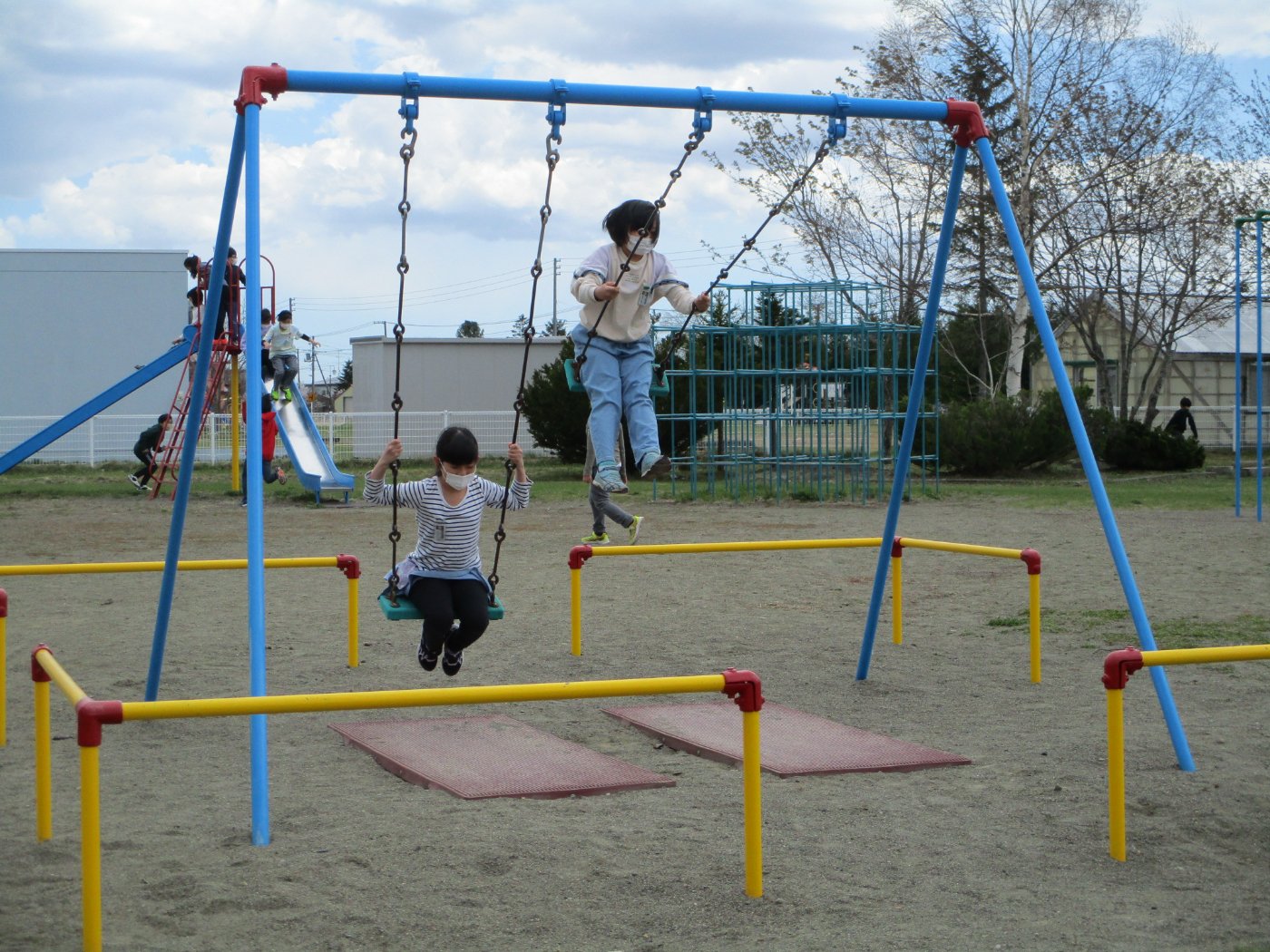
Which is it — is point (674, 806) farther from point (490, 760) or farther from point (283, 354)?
point (283, 354)

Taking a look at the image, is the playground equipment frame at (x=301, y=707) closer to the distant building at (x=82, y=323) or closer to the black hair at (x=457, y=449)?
the black hair at (x=457, y=449)

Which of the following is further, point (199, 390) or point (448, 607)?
point (448, 607)

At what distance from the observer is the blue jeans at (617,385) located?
5.99 m

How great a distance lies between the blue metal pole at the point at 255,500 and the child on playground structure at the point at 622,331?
5.78 feet

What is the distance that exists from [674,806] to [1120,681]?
1484 millimetres

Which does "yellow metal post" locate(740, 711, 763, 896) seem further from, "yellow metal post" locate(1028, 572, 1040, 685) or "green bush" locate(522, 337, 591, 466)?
"green bush" locate(522, 337, 591, 466)

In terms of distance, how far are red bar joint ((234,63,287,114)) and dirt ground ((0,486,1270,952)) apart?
232cm

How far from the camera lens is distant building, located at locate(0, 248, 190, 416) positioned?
28.5m

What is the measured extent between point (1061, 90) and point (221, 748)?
23.0 m

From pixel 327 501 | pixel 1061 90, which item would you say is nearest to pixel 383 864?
pixel 327 501

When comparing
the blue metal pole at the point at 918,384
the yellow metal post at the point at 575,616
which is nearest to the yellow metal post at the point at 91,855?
the blue metal pole at the point at 918,384

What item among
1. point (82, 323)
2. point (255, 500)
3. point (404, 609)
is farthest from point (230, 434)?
point (255, 500)

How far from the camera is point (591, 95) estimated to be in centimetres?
489

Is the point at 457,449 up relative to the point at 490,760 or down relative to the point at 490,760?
up
